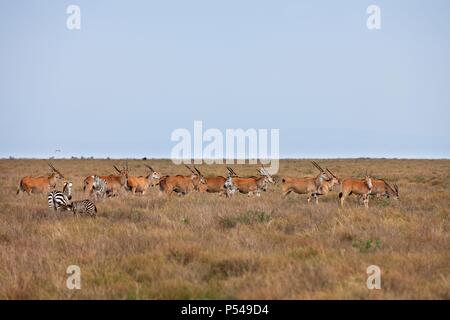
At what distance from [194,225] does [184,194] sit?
33.9 ft

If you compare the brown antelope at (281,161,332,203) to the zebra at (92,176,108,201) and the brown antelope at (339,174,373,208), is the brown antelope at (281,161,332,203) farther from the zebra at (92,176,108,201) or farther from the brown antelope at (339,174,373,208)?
the zebra at (92,176,108,201)

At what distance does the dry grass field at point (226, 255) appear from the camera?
7.45 m

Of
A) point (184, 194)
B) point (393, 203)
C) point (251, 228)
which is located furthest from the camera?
point (184, 194)

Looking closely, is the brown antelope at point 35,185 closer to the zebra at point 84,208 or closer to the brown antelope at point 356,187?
the zebra at point 84,208

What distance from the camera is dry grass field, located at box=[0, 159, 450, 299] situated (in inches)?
293

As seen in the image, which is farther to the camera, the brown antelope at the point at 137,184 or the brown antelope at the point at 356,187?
the brown antelope at the point at 137,184

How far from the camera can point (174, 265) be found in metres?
8.85

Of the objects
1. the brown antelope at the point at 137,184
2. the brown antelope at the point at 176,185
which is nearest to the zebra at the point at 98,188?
the brown antelope at the point at 137,184

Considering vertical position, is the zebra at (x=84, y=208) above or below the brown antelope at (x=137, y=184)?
below

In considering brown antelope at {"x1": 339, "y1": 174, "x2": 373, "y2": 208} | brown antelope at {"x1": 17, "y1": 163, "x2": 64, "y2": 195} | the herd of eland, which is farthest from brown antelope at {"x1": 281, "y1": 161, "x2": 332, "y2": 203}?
brown antelope at {"x1": 17, "y1": 163, "x2": 64, "y2": 195}

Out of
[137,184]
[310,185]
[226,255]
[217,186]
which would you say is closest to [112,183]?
[137,184]
